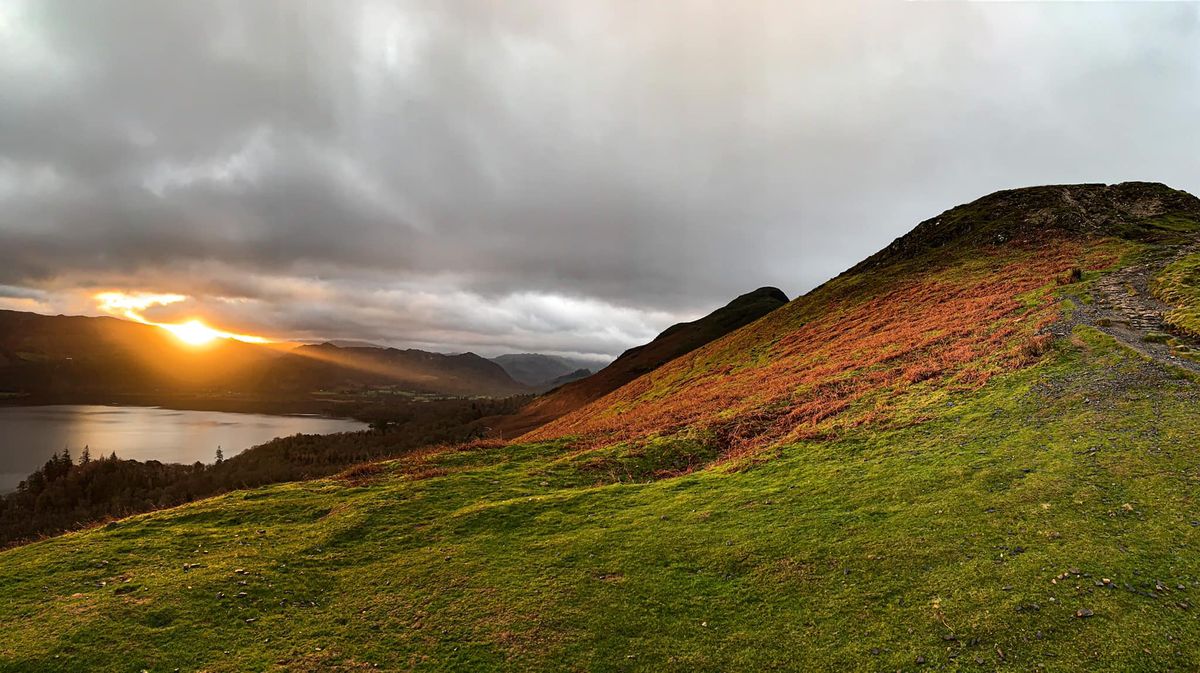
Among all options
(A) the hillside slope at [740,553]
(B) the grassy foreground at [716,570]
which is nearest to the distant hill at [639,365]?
(A) the hillside slope at [740,553]

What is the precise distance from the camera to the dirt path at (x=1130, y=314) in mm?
22969

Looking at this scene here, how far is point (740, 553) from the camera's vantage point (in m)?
13.1

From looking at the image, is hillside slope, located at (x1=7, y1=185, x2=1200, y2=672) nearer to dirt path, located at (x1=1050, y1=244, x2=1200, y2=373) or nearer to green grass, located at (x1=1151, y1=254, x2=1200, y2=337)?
dirt path, located at (x1=1050, y1=244, x2=1200, y2=373)

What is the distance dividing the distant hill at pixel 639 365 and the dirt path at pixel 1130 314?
8523 cm

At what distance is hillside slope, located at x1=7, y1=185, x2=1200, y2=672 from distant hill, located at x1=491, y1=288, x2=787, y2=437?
8255 cm

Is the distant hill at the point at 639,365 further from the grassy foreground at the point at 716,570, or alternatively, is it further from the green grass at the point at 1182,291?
the green grass at the point at 1182,291

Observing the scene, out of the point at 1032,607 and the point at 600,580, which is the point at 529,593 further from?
the point at 1032,607

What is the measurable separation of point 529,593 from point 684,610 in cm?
371

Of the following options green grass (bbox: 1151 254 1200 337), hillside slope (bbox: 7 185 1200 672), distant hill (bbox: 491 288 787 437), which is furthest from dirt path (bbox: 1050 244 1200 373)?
distant hill (bbox: 491 288 787 437)

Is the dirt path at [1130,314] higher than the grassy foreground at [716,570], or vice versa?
the dirt path at [1130,314]

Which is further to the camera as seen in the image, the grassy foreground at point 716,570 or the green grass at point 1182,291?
the green grass at point 1182,291

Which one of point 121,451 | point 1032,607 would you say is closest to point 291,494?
point 1032,607

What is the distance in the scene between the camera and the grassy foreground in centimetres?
928

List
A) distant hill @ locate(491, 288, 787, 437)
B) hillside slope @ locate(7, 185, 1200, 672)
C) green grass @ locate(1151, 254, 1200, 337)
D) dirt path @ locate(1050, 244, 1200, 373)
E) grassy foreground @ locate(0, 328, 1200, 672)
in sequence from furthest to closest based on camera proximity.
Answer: distant hill @ locate(491, 288, 787, 437)
green grass @ locate(1151, 254, 1200, 337)
dirt path @ locate(1050, 244, 1200, 373)
hillside slope @ locate(7, 185, 1200, 672)
grassy foreground @ locate(0, 328, 1200, 672)
